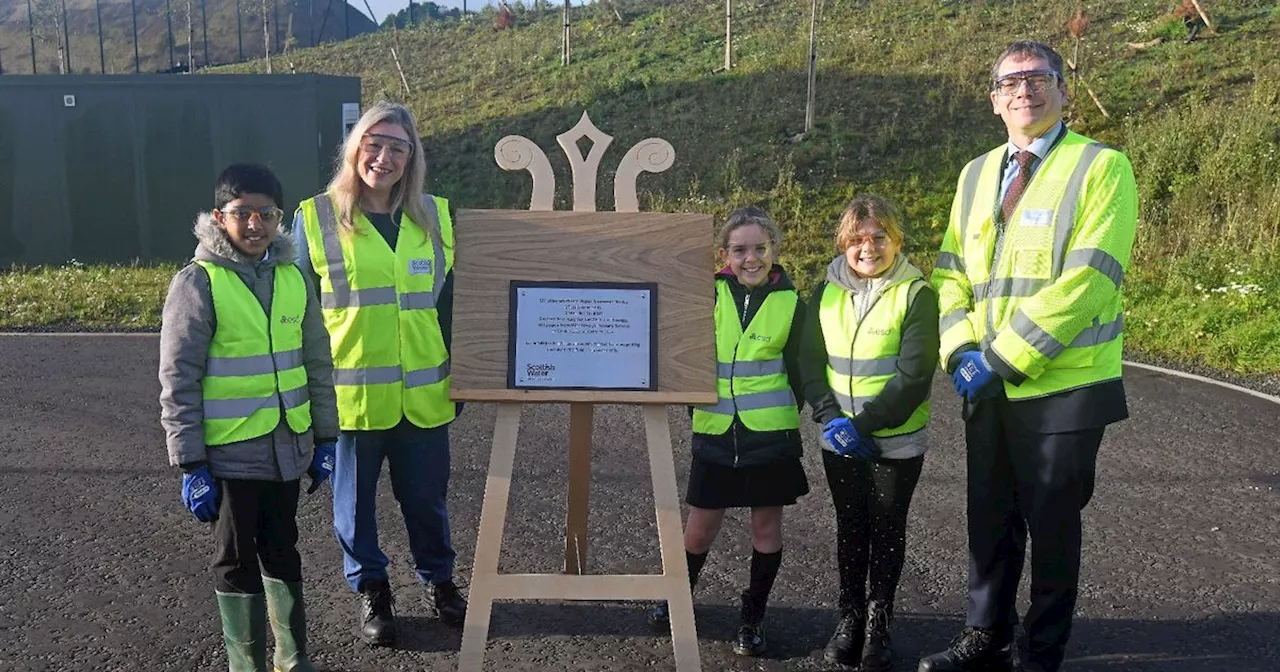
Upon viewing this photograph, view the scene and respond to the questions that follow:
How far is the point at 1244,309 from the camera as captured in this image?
966 centimetres

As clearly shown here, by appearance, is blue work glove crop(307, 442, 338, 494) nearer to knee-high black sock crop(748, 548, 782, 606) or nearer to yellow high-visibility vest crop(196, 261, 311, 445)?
yellow high-visibility vest crop(196, 261, 311, 445)

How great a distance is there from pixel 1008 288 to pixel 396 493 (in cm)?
240

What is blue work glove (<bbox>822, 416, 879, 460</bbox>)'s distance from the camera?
3.75 meters

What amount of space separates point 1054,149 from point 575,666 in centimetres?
248

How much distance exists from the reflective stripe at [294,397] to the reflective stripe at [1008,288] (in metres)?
2.35

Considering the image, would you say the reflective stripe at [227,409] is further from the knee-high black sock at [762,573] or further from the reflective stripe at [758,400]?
the knee-high black sock at [762,573]

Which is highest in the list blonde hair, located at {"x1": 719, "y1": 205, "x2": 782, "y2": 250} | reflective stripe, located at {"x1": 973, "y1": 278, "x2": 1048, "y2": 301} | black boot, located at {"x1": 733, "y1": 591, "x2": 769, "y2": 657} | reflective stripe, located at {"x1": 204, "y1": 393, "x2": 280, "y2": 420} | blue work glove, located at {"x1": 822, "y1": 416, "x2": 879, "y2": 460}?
blonde hair, located at {"x1": 719, "y1": 205, "x2": 782, "y2": 250}

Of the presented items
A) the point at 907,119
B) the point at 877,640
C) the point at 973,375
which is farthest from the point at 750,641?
the point at 907,119

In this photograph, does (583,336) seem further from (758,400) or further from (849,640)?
(849,640)

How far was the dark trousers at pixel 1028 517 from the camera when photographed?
11.9 feet

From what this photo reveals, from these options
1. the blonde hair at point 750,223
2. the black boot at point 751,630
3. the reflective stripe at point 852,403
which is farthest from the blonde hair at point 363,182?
the black boot at point 751,630

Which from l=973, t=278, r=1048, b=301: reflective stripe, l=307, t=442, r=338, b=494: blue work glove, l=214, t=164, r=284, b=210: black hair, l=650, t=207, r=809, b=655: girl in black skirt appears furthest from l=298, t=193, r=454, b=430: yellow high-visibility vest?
l=973, t=278, r=1048, b=301: reflective stripe

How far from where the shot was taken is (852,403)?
3.82 meters

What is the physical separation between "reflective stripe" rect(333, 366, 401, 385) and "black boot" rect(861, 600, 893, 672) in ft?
6.39
